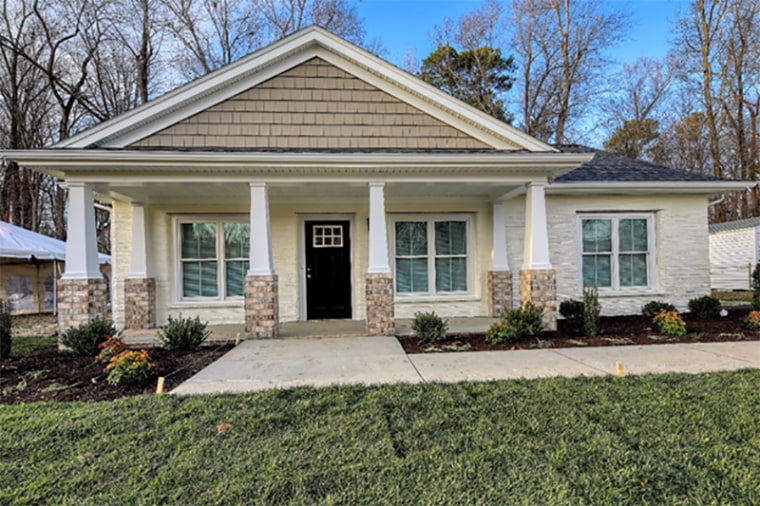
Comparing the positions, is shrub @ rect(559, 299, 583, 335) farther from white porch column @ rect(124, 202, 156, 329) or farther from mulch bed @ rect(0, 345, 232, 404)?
white porch column @ rect(124, 202, 156, 329)

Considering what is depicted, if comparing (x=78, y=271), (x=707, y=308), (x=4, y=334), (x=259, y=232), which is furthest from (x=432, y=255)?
(x=4, y=334)

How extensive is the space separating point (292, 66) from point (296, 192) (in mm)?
2261

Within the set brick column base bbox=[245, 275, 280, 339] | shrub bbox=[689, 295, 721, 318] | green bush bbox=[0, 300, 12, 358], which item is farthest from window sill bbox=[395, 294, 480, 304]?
green bush bbox=[0, 300, 12, 358]

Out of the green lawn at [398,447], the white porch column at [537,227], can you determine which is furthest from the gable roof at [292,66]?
the green lawn at [398,447]

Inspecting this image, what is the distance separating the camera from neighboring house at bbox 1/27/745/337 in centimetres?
657

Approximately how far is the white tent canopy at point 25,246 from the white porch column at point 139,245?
19.8 feet

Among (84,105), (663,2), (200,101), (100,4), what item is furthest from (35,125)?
(663,2)

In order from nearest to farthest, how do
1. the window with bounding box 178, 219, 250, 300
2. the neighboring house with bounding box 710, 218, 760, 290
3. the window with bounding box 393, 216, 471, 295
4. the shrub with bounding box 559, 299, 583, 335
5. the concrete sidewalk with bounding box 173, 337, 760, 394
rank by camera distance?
the concrete sidewalk with bounding box 173, 337, 760, 394
the shrub with bounding box 559, 299, 583, 335
the window with bounding box 178, 219, 250, 300
the window with bounding box 393, 216, 471, 295
the neighboring house with bounding box 710, 218, 760, 290

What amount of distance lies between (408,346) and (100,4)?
2022 centimetres

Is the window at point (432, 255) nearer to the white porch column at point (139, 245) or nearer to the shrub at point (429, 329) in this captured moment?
the shrub at point (429, 329)

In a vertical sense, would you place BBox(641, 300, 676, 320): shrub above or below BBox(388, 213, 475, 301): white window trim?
below

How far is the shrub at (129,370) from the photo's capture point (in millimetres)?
4363

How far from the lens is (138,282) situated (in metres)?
7.93

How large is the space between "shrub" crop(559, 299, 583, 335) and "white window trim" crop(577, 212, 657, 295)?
4.41 ft
